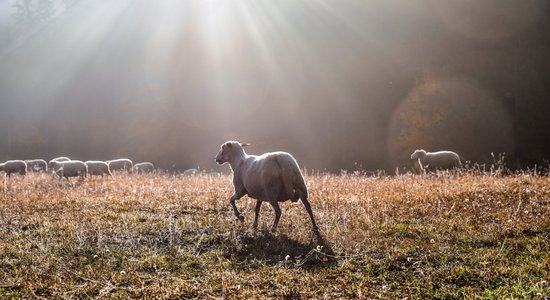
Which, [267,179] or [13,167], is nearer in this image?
[267,179]

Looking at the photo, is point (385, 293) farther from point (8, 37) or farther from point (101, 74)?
point (8, 37)

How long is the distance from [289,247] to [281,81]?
54784 millimetres

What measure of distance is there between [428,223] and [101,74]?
211 feet

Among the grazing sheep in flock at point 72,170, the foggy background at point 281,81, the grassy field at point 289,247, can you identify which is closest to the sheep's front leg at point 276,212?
the grassy field at point 289,247

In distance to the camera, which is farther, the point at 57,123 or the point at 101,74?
the point at 101,74

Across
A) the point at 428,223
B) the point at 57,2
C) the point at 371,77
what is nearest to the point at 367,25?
the point at 371,77

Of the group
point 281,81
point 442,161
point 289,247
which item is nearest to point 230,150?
point 289,247

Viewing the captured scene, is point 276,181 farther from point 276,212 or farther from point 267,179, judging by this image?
point 276,212

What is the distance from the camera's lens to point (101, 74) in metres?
65.9

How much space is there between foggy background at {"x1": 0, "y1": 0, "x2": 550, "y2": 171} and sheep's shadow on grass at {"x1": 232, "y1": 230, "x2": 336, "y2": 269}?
36.7 meters

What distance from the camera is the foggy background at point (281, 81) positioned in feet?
158

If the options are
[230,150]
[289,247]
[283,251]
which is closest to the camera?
[283,251]

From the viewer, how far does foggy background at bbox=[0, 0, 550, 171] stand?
48094 mm

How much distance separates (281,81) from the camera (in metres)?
61.5
